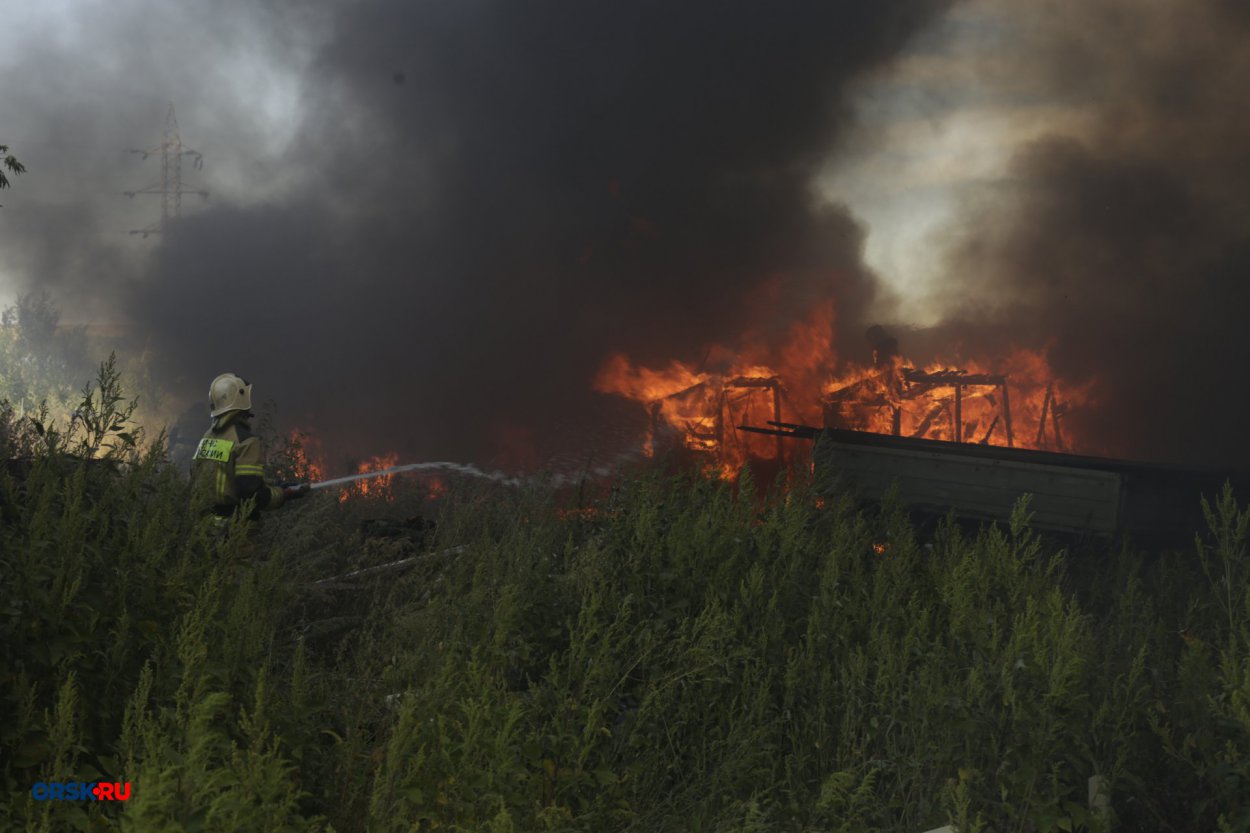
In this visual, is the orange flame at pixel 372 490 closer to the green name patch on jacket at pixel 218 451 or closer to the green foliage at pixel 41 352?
the green name patch on jacket at pixel 218 451

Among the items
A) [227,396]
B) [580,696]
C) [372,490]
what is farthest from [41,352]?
[580,696]

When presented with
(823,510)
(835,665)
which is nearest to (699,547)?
(835,665)

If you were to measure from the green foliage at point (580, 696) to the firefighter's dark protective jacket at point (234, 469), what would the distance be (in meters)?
0.29

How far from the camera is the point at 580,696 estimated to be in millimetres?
4168

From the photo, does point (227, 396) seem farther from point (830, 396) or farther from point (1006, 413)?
point (1006, 413)

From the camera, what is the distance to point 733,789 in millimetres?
4172

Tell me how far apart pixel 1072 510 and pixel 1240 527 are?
493cm

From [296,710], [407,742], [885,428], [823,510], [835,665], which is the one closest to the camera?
[407,742]

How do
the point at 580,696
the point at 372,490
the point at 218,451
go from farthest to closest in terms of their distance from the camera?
the point at 372,490
the point at 218,451
the point at 580,696

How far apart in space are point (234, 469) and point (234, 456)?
7cm

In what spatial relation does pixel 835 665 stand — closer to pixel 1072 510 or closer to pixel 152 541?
pixel 152 541

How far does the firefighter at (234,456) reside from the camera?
5648mm

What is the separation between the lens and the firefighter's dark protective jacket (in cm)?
564

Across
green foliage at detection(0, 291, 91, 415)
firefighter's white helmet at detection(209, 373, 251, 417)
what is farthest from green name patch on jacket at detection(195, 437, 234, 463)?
green foliage at detection(0, 291, 91, 415)
